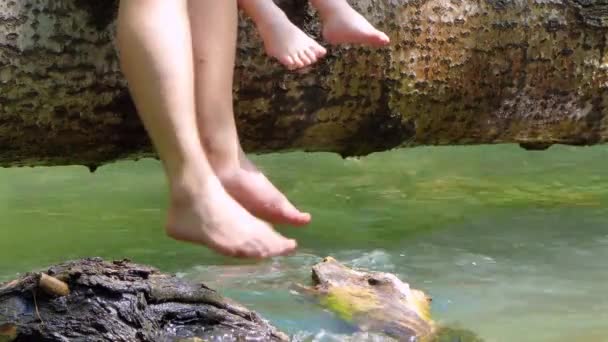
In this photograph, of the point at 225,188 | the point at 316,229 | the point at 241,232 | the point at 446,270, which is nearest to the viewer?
the point at 241,232

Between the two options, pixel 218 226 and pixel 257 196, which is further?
pixel 257 196

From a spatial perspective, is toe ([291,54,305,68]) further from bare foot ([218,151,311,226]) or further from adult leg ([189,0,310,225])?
bare foot ([218,151,311,226])

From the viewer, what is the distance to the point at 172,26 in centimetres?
220

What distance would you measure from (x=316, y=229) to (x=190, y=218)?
1.35 meters

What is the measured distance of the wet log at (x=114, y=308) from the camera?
76.1 inches

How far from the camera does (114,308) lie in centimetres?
197

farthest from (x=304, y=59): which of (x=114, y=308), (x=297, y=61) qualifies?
(x=114, y=308)

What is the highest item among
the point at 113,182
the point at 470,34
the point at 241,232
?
the point at 470,34

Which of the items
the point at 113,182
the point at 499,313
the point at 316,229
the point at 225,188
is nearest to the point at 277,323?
the point at 225,188

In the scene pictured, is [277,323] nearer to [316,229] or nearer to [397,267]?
[397,267]

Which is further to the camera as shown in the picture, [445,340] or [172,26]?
[445,340]

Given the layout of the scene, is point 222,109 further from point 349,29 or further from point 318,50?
point 349,29

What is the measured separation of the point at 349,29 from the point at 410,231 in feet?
3.70

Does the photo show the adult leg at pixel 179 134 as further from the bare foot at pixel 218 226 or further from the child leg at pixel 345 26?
the child leg at pixel 345 26
